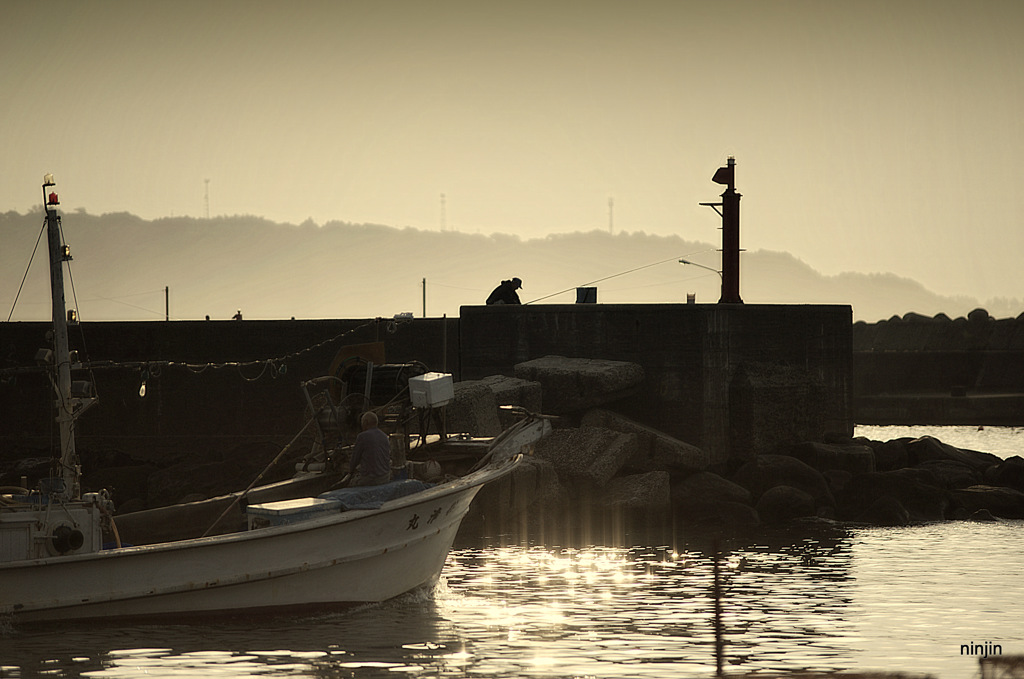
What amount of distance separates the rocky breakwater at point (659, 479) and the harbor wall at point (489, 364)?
30.6 inches

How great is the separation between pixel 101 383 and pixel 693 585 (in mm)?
20792

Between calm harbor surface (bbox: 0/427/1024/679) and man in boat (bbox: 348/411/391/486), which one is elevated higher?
man in boat (bbox: 348/411/391/486)

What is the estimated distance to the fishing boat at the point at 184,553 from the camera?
1273 centimetres

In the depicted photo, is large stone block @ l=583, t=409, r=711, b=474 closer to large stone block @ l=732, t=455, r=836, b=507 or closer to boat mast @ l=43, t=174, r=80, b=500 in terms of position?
large stone block @ l=732, t=455, r=836, b=507

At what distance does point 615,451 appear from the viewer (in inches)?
957

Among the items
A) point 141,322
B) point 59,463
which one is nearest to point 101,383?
point 141,322

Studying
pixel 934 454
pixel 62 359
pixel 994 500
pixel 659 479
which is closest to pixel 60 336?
pixel 62 359

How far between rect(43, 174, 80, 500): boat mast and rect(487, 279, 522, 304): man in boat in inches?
620

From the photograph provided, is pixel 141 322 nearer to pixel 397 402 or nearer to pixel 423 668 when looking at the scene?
pixel 397 402

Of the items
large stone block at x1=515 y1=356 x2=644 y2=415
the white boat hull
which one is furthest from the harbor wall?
the white boat hull

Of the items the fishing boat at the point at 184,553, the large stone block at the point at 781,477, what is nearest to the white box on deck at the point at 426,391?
the fishing boat at the point at 184,553

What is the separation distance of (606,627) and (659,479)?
10.6m

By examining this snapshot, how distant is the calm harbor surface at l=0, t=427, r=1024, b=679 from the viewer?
468 inches

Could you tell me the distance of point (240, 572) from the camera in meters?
13.2
